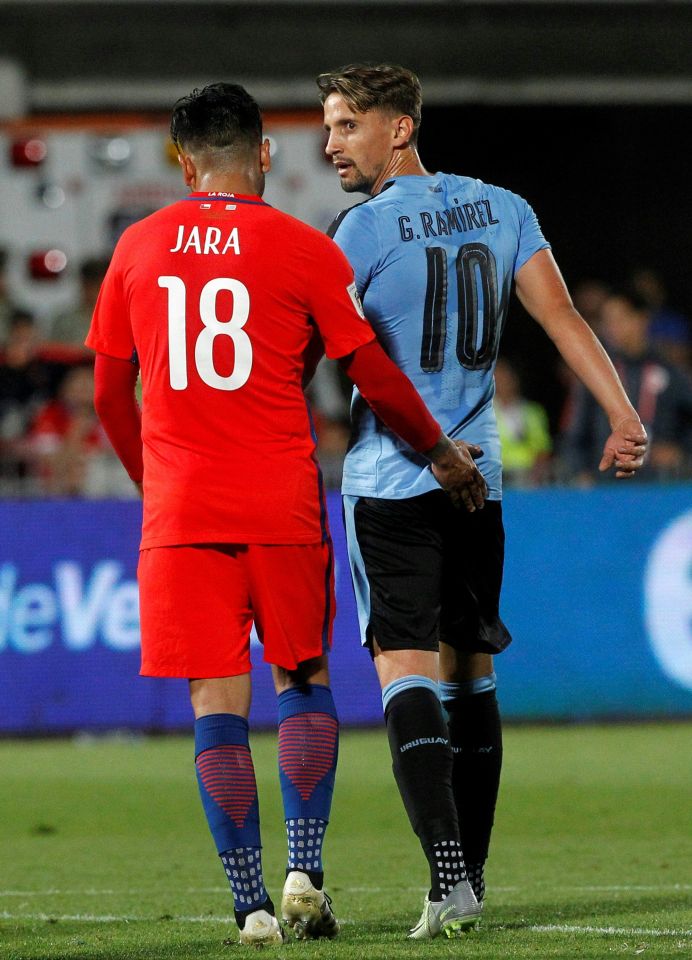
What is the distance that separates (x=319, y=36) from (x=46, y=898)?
14.4 m

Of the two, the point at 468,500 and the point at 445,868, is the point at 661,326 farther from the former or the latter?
the point at 445,868

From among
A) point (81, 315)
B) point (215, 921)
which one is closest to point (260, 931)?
point (215, 921)

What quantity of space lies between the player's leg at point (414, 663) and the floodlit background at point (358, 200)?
6.09 meters

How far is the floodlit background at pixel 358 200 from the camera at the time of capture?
1112 centimetres

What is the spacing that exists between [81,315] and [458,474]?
32.8ft

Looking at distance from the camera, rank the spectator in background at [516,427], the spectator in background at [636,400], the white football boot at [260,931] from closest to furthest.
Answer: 1. the white football boot at [260,931]
2. the spectator in background at [636,400]
3. the spectator in background at [516,427]

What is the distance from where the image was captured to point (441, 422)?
486 centimetres

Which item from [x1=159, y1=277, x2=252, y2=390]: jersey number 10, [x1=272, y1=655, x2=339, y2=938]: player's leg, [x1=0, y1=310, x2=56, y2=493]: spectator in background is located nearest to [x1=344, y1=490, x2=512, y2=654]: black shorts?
[x1=272, y1=655, x2=339, y2=938]: player's leg

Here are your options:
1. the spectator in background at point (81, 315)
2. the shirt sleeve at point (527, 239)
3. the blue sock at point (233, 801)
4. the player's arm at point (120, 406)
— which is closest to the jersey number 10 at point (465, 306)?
the shirt sleeve at point (527, 239)

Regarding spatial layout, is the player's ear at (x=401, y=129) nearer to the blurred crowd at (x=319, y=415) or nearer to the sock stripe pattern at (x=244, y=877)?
the sock stripe pattern at (x=244, y=877)

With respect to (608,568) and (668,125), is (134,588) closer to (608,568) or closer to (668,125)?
(608,568)

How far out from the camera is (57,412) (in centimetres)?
1266

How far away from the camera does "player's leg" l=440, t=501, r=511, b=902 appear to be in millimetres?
4848

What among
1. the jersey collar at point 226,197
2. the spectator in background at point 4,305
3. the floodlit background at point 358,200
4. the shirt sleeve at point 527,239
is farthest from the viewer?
the spectator in background at point 4,305
